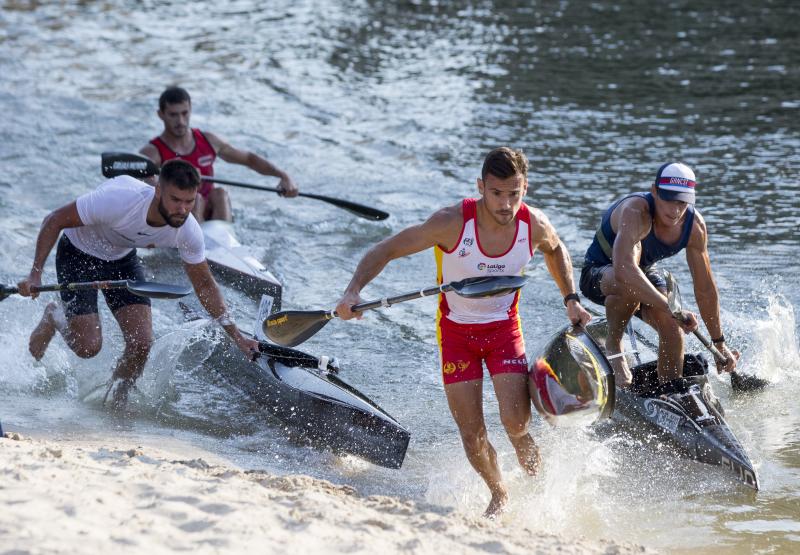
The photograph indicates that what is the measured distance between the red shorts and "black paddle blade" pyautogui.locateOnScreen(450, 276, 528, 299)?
292 millimetres

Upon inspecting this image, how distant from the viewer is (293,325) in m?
6.19

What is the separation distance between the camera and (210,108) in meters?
16.8

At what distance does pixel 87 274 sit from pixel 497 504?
3.30 metres

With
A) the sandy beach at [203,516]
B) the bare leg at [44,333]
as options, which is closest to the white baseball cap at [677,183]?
the sandy beach at [203,516]

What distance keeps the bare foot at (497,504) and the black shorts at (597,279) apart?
1.96m

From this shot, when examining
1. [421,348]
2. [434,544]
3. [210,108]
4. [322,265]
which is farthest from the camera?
[210,108]

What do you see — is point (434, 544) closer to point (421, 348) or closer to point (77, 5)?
point (421, 348)

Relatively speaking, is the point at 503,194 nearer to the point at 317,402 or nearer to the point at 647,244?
the point at 647,244

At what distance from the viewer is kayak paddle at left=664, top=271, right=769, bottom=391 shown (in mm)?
6375

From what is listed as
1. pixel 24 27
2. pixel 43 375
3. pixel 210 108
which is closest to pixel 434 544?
pixel 43 375

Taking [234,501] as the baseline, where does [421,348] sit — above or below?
below

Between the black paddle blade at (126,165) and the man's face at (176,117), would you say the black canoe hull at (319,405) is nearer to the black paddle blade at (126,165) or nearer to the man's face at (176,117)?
the black paddle blade at (126,165)

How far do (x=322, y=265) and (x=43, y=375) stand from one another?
363 centimetres

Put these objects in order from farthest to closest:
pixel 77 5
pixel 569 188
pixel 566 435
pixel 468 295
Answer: pixel 77 5
pixel 569 188
pixel 566 435
pixel 468 295
